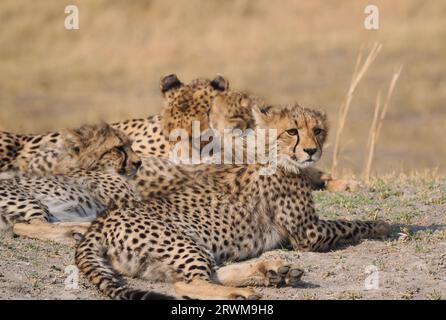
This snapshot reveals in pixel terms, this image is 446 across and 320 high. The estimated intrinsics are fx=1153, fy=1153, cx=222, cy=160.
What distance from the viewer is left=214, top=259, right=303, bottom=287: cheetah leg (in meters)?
5.30

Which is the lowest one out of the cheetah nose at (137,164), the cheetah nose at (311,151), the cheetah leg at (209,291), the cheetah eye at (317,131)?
the cheetah leg at (209,291)

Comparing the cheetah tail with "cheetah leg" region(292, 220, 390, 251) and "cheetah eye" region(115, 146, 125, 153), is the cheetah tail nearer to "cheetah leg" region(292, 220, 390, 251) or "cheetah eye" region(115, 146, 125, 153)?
"cheetah leg" region(292, 220, 390, 251)

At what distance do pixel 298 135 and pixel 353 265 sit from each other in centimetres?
81

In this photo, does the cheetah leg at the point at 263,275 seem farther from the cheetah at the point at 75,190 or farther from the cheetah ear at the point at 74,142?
the cheetah ear at the point at 74,142

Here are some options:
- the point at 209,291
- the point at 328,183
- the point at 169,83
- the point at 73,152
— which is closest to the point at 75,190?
the point at 73,152

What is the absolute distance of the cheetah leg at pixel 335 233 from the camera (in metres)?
6.17

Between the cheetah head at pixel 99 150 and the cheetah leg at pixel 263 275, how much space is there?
1.71m

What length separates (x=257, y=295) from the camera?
495cm

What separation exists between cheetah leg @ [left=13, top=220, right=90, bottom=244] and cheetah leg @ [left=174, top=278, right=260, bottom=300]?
1.13 metres

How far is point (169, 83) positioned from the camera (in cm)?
767

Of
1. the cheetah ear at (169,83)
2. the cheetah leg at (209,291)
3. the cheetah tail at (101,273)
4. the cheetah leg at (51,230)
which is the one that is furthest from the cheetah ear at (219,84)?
the cheetah leg at (209,291)

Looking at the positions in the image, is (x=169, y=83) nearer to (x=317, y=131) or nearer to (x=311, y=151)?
(x=317, y=131)

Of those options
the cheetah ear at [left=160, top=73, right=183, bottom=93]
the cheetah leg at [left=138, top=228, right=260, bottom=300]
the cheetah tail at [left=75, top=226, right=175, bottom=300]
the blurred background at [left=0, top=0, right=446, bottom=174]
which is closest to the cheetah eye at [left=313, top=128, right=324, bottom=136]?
the cheetah leg at [left=138, top=228, right=260, bottom=300]
